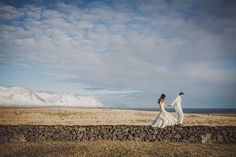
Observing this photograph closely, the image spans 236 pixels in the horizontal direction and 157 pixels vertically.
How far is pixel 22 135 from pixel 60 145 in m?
3.40

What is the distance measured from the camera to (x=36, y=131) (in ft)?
56.6

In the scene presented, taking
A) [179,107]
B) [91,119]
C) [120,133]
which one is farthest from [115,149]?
[91,119]

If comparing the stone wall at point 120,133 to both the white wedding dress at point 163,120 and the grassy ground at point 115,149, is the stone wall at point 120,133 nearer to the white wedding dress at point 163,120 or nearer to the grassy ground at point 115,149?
the grassy ground at point 115,149

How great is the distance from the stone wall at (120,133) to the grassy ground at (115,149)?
0.77 metres

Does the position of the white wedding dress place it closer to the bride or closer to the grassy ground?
the bride

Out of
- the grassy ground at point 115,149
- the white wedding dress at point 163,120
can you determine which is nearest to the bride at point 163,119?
the white wedding dress at point 163,120

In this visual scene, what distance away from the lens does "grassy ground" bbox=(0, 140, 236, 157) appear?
13.0m

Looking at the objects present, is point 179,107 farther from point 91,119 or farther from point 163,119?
point 91,119

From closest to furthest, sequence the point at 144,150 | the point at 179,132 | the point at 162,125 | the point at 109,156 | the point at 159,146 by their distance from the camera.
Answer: the point at 109,156
the point at 144,150
the point at 159,146
the point at 179,132
the point at 162,125

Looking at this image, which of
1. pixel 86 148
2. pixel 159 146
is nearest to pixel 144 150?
pixel 159 146

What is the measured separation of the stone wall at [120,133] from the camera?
1608cm

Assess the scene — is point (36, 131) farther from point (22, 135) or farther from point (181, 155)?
point (181, 155)

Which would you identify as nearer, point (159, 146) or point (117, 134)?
point (159, 146)

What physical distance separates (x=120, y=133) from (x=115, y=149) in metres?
2.82
